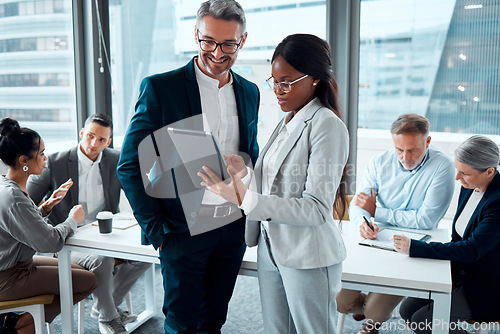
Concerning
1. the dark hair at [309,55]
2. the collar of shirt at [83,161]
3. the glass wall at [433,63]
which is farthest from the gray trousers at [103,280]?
the glass wall at [433,63]

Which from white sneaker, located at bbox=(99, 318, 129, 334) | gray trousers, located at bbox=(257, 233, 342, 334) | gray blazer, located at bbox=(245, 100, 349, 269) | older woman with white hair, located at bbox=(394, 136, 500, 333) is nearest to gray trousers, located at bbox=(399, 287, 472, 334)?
older woman with white hair, located at bbox=(394, 136, 500, 333)

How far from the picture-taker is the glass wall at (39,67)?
318cm

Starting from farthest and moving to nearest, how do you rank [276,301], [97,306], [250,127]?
[97,306] → [250,127] → [276,301]

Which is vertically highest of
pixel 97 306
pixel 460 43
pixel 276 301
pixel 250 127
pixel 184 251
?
pixel 460 43

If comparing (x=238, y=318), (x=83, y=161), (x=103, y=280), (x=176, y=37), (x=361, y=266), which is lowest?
(x=238, y=318)

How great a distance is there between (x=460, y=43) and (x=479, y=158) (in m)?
1.76

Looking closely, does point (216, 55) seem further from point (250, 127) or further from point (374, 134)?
point (374, 134)

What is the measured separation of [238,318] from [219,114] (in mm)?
1776

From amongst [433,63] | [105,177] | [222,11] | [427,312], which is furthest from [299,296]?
[433,63]

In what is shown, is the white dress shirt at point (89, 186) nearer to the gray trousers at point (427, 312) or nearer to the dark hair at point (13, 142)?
the dark hair at point (13, 142)

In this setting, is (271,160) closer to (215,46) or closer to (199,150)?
Result: (199,150)

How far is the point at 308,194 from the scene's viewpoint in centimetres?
157

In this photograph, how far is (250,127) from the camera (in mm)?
1970

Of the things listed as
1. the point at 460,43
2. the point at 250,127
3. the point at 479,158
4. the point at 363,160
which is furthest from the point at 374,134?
the point at 250,127
